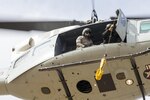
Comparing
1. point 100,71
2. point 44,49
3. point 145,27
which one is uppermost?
point 145,27

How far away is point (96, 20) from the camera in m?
14.3

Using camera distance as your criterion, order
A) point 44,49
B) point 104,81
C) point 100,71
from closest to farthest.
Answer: point 100,71 → point 104,81 → point 44,49

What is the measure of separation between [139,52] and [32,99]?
3.49m

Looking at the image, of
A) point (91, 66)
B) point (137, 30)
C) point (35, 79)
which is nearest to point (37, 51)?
point (35, 79)

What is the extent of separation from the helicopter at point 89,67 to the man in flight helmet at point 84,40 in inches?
10.0

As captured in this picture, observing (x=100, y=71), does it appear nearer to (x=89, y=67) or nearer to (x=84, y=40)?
(x=89, y=67)

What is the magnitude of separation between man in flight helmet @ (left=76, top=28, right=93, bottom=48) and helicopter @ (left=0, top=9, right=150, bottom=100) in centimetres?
25

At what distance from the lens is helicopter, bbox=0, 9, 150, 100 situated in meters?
11.9

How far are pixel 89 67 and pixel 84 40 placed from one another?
2.81ft

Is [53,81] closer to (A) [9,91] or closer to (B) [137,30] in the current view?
(A) [9,91]

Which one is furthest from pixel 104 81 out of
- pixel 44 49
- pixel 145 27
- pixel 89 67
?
pixel 44 49

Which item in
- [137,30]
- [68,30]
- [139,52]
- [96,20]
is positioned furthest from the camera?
[96,20]

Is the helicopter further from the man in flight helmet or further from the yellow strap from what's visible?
the man in flight helmet

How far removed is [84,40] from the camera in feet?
41.3
